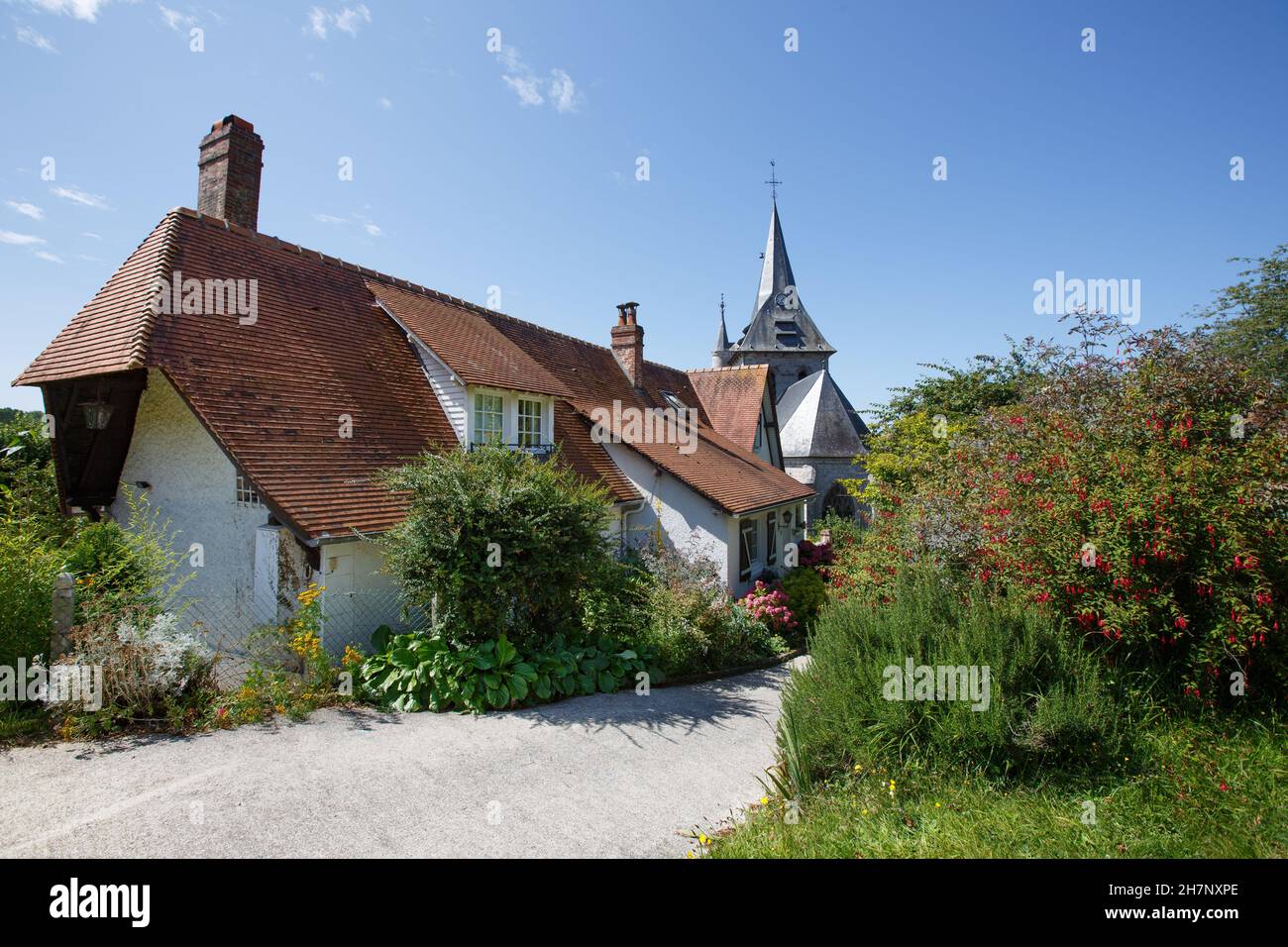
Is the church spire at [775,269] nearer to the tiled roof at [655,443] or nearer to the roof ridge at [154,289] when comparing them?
the tiled roof at [655,443]

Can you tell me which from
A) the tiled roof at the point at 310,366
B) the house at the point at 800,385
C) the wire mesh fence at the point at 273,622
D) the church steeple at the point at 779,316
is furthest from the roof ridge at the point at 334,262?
the church steeple at the point at 779,316

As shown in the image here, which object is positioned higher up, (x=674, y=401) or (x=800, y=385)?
(x=800, y=385)

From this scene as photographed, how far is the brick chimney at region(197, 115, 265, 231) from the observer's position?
11.5 m

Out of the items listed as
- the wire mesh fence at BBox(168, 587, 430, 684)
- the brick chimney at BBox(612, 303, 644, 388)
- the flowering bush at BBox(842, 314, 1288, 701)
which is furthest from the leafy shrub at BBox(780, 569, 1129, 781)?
the brick chimney at BBox(612, 303, 644, 388)

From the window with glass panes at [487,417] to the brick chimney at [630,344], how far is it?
336 inches

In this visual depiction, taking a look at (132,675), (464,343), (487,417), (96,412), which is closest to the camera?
(132,675)

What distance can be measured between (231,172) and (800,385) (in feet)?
98.8

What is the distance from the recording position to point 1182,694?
5805 millimetres

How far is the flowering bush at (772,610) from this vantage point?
1265 cm

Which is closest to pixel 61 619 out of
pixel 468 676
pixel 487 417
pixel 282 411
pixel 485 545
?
pixel 282 411

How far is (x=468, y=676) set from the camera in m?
7.59

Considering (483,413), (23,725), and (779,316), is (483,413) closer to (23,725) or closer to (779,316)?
(23,725)

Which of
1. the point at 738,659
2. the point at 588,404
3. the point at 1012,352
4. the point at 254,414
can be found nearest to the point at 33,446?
the point at 254,414
